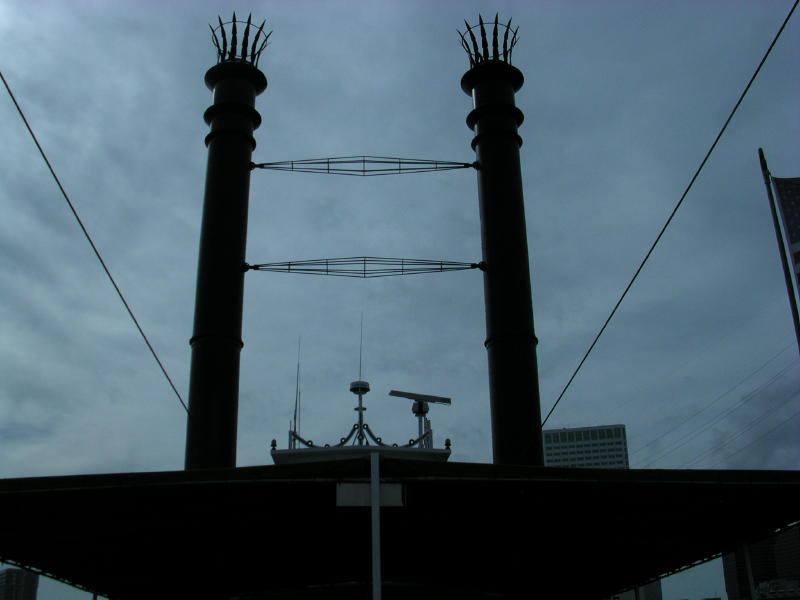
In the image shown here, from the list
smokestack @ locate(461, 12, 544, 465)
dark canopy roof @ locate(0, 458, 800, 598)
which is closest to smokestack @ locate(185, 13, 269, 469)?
dark canopy roof @ locate(0, 458, 800, 598)

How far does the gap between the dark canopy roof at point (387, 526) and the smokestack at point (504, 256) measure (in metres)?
2.42

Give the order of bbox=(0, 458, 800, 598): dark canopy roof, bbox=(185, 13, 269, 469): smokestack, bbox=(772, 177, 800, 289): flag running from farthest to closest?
bbox=(772, 177, 800, 289): flag < bbox=(185, 13, 269, 469): smokestack < bbox=(0, 458, 800, 598): dark canopy roof

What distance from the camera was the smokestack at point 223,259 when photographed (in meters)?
15.8

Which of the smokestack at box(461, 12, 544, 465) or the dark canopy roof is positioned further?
the smokestack at box(461, 12, 544, 465)

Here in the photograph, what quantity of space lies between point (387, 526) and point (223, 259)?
6997 mm

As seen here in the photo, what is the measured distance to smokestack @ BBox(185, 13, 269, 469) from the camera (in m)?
15.8

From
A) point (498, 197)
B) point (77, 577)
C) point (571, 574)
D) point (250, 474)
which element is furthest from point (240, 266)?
point (571, 574)

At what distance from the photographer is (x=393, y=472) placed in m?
10.2

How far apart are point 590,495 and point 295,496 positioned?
410 cm

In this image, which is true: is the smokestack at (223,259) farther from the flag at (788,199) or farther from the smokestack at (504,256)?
the flag at (788,199)

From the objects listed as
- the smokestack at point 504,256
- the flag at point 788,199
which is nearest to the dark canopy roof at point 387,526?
the smokestack at point 504,256

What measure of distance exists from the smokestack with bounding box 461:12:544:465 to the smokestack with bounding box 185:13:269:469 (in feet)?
16.8

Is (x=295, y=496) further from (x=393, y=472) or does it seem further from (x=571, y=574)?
(x=571, y=574)

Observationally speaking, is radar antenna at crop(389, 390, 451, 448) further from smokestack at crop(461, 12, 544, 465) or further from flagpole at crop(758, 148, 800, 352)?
flagpole at crop(758, 148, 800, 352)
